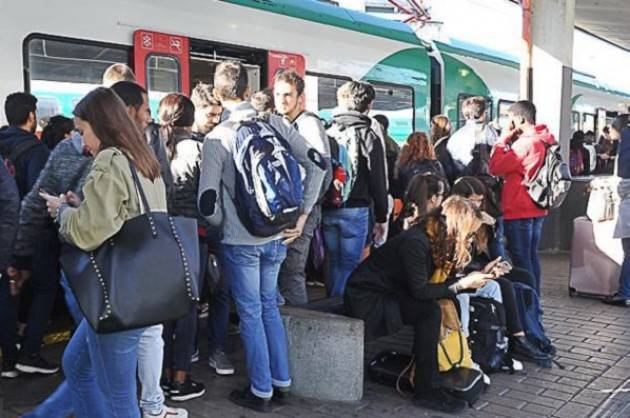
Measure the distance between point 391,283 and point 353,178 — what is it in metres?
0.95

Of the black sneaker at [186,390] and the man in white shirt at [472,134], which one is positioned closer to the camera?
the black sneaker at [186,390]

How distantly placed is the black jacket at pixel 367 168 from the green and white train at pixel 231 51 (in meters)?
1.78

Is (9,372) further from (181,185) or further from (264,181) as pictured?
(264,181)

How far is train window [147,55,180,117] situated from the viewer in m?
5.86

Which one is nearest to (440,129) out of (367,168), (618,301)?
(618,301)

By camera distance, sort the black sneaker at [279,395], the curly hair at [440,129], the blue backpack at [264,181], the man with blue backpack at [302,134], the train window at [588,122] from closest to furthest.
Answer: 1. the blue backpack at [264,181]
2. the black sneaker at [279,395]
3. the man with blue backpack at [302,134]
4. the curly hair at [440,129]
5. the train window at [588,122]

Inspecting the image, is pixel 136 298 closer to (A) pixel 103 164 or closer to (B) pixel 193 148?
(A) pixel 103 164

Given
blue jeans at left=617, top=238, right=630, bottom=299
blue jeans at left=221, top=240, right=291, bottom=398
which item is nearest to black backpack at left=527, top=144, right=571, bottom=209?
blue jeans at left=617, top=238, right=630, bottom=299

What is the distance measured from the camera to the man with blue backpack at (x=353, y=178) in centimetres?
493

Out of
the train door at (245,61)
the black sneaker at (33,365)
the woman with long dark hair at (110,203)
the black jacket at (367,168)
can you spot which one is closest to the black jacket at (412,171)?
the black jacket at (367,168)

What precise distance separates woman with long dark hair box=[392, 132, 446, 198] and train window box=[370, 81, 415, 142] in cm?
249

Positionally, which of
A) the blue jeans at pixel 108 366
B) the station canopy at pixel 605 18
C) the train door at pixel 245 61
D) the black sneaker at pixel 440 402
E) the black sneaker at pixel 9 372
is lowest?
the black sneaker at pixel 440 402

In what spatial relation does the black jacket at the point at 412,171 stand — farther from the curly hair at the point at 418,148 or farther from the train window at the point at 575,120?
the train window at the point at 575,120

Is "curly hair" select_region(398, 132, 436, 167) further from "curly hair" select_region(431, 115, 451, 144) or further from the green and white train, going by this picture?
the green and white train
